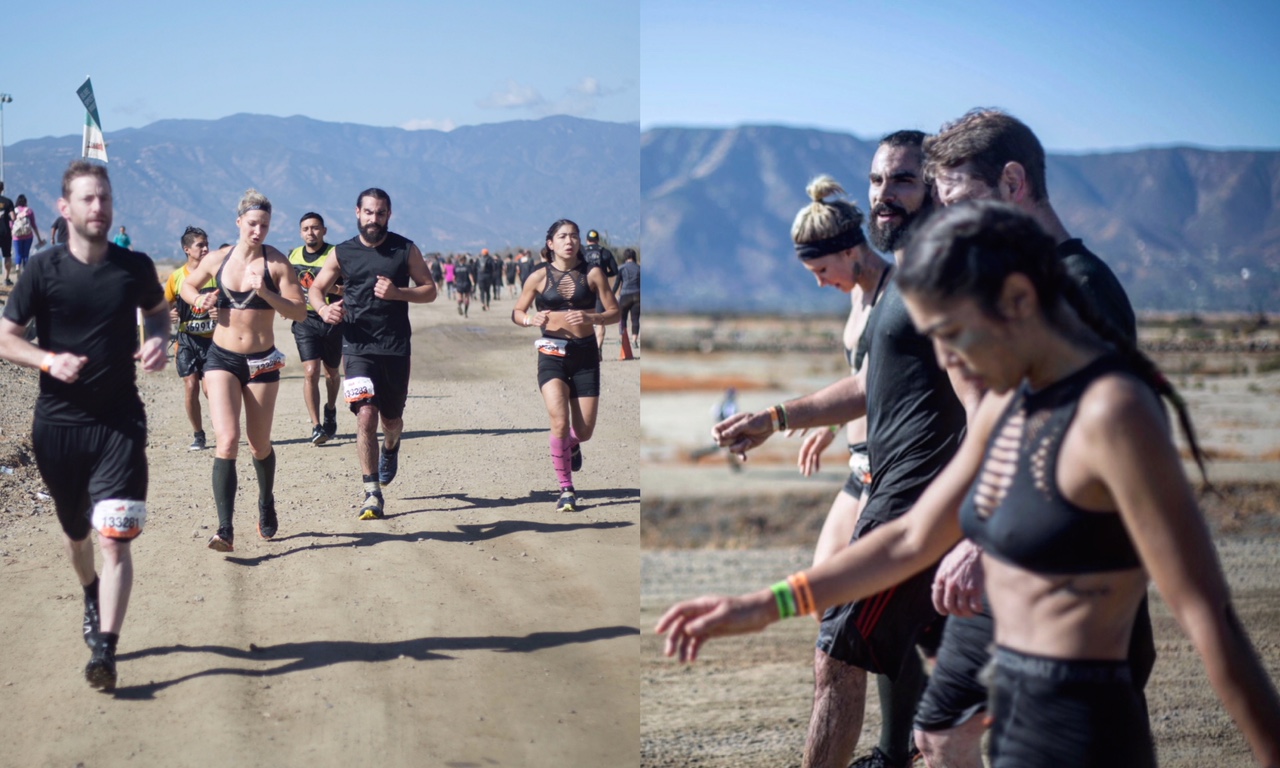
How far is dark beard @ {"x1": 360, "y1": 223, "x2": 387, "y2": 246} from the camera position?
7309 mm

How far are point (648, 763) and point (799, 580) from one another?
3.14 metres

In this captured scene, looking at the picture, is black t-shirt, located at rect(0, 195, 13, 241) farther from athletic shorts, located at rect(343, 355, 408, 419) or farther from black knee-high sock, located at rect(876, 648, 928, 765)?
black knee-high sock, located at rect(876, 648, 928, 765)

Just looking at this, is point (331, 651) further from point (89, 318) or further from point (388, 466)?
point (388, 466)

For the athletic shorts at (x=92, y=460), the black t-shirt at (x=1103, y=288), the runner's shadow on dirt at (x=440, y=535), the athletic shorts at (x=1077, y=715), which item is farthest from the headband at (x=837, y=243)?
the runner's shadow on dirt at (x=440, y=535)

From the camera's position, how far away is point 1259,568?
9.96m

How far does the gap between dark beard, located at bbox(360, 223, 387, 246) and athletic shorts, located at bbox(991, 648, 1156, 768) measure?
5.81 metres

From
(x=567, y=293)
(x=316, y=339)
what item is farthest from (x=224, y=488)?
(x=316, y=339)

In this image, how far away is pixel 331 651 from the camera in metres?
5.23

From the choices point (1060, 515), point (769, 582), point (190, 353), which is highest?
point (1060, 515)

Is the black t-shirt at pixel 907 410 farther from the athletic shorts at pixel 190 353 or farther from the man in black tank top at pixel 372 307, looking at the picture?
the athletic shorts at pixel 190 353

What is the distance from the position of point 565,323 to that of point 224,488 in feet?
7.61

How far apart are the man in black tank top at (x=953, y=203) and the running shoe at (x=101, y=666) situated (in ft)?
9.81

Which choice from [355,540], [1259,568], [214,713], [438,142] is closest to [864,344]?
[214,713]

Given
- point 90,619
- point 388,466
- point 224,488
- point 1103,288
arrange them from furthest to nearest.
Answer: point 388,466 < point 224,488 < point 90,619 < point 1103,288
